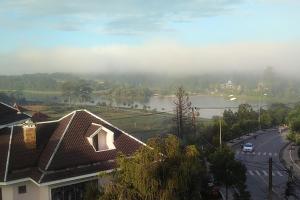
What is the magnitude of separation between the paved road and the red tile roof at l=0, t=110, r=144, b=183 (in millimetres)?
11918

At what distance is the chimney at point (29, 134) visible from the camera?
55.9 feet

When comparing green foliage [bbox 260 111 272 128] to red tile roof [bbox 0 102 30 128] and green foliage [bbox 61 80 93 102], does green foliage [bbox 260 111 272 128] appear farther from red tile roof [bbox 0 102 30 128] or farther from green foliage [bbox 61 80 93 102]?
green foliage [bbox 61 80 93 102]

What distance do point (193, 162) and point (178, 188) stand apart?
35.1 inches

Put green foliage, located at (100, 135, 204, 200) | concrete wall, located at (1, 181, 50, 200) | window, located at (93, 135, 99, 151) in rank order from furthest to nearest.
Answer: window, located at (93, 135, 99, 151) < concrete wall, located at (1, 181, 50, 200) < green foliage, located at (100, 135, 204, 200)

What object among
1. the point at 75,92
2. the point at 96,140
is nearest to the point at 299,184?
the point at 96,140

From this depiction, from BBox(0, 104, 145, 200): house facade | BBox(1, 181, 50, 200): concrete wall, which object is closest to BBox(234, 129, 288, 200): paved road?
BBox(0, 104, 145, 200): house facade

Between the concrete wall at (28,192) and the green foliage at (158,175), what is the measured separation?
5039 mm

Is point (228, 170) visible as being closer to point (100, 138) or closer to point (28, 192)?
point (100, 138)

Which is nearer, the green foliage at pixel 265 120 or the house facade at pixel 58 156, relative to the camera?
the house facade at pixel 58 156

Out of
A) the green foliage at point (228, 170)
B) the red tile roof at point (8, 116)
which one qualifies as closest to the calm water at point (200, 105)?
the green foliage at point (228, 170)

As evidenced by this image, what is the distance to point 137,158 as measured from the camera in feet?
37.6

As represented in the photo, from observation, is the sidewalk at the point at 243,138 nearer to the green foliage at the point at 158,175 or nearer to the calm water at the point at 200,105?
the green foliage at the point at 158,175

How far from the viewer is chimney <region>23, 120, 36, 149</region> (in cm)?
1705

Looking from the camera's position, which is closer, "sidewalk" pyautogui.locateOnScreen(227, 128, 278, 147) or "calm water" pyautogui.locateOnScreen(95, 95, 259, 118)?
"sidewalk" pyautogui.locateOnScreen(227, 128, 278, 147)
